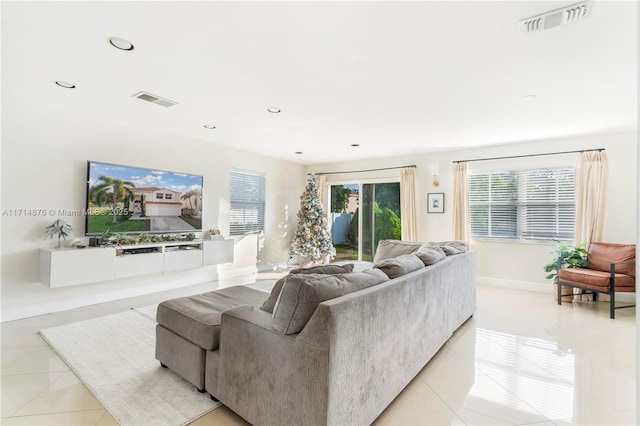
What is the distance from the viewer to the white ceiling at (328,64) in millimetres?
1946

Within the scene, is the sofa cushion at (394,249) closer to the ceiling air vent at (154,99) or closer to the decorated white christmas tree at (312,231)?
the decorated white christmas tree at (312,231)

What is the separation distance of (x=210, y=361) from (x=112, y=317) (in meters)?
2.29

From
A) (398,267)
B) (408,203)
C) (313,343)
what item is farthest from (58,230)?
(408,203)

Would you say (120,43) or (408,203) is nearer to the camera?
(120,43)

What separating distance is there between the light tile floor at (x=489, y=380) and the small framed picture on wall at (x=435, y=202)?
2592 mm

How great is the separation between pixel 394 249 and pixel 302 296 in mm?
2852

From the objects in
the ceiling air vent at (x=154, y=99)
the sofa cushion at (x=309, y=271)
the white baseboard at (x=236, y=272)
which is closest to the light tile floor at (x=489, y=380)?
the sofa cushion at (x=309, y=271)

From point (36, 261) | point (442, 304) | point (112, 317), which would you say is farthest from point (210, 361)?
point (36, 261)

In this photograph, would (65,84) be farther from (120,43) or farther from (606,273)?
(606,273)

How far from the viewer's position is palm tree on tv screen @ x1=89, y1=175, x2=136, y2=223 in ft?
13.0

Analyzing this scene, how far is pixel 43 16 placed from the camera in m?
1.99

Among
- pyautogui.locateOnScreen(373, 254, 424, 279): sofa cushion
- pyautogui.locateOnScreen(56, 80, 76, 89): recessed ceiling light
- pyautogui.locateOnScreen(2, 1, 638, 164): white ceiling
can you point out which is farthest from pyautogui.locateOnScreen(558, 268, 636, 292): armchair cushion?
pyautogui.locateOnScreen(56, 80, 76, 89): recessed ceiling light

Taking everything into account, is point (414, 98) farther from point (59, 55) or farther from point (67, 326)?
point (67, 326)

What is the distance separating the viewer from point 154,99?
11.1 ft
